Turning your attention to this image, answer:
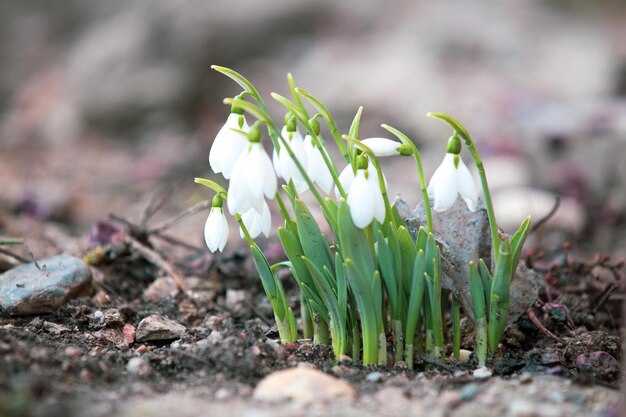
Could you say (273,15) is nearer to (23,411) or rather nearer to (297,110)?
(297,110)

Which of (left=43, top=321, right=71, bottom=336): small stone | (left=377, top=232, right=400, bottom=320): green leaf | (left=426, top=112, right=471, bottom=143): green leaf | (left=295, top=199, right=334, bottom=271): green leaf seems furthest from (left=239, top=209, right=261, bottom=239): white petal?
(left=43, top=321, right=71, bottom=336): small stone

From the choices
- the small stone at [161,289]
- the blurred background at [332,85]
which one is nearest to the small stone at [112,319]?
the small stone at [161,289]

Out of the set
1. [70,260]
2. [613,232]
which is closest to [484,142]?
[613,232]

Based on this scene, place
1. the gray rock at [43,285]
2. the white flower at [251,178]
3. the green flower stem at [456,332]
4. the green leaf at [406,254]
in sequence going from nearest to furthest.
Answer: the white flower at [251,178] → the green leaf at [406,254] → the green flower stem at [456,332] → the gray rock at [43,285]

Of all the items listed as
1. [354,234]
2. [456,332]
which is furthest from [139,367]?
[456,332]

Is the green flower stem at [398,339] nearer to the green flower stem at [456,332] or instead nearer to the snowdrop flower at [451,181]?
the green flower stem at [456,332]

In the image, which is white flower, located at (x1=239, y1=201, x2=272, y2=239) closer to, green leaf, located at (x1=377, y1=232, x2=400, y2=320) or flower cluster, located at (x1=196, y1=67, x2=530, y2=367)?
flower cluster, located at (x1=196, y1=67, x2=530, y2=367)
